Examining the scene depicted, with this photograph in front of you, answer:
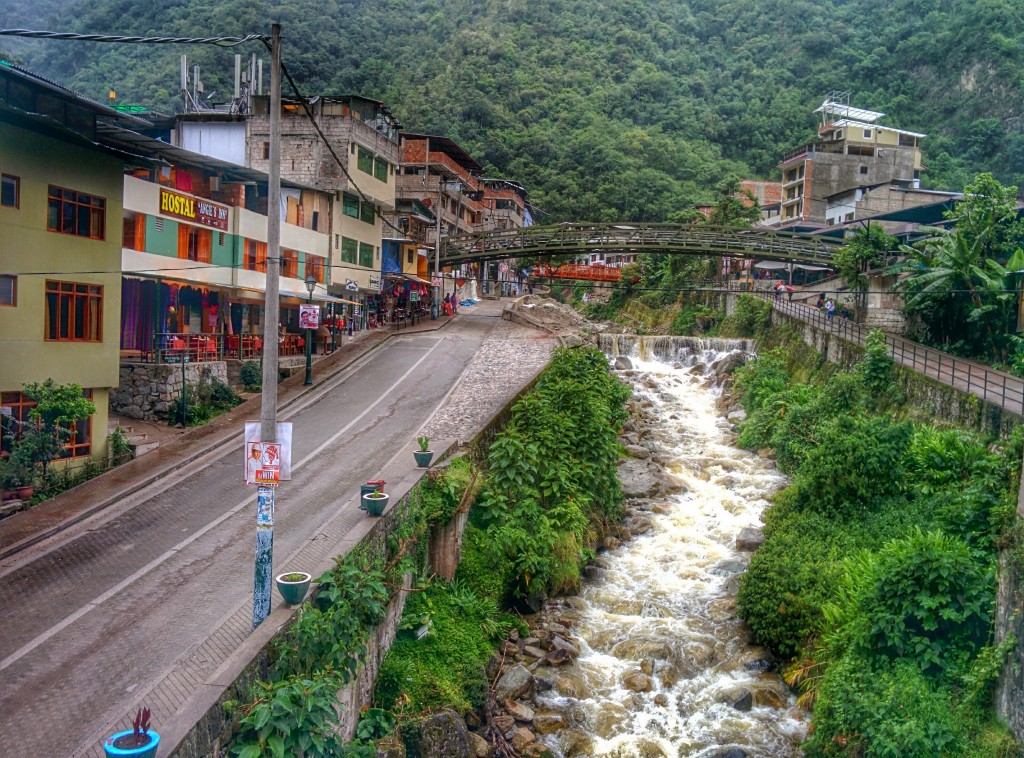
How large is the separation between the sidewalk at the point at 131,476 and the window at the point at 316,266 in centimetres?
741

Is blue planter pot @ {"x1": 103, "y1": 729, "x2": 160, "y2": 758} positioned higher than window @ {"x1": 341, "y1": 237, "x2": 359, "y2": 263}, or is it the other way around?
window @ {"x1": 341, "y1": 237, "x2": 359, "y2": 263}

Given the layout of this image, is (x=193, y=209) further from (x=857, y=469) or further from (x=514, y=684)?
(x=857, y=469)

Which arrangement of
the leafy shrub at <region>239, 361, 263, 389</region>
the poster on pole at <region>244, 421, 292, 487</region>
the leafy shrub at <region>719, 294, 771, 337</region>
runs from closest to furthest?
the poster on pole at <region>244, 421, 292, 487</region> < the leafy shrub at <region>239, 361, 263, 389</region> < the leafy shrub at <region>719, 294, 771, 337</region>

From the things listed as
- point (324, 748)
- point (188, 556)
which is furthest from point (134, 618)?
point (324, 748)

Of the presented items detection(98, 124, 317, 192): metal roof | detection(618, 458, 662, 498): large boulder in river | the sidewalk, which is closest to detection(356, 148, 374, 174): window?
detection(98, 124, 317, 192): metal roof

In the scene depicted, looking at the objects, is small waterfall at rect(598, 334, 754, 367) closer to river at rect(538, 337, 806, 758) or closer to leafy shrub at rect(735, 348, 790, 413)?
leafy shrub at rect(735, 348, 790, 413)

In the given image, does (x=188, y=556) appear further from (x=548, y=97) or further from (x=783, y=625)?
(x=548, y=97)

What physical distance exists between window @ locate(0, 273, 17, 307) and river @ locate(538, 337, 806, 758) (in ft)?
48.3

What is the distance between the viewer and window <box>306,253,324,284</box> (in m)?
39.2

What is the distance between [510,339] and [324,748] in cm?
3179

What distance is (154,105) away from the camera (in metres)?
66.4

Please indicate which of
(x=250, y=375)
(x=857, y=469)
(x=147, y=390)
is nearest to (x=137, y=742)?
(x=857, y=469)

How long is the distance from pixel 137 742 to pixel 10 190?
50.9 feet

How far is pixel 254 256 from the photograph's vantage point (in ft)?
113
